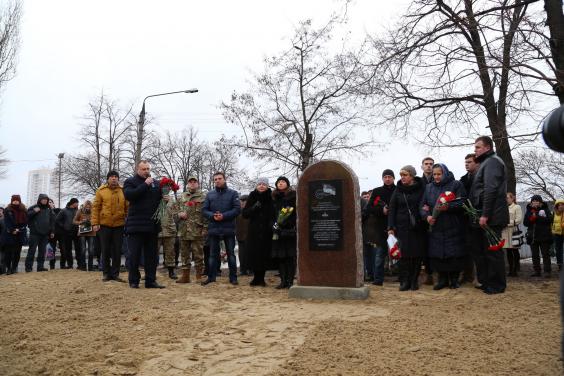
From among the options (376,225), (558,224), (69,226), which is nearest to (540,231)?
(558,224)

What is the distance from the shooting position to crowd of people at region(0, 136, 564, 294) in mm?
6703

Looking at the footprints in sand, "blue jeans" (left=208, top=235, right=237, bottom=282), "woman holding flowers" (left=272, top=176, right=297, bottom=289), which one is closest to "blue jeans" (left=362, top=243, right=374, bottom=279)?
"woman holding flowers" (left=272, top=176, right=297, bottom=289)

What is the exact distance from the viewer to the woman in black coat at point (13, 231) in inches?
431

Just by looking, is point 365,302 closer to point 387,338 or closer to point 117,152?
point 387,338

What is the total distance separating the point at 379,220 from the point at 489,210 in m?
2.23

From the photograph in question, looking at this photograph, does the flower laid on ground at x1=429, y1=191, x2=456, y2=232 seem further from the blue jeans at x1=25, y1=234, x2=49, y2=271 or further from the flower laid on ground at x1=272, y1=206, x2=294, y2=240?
the blue jeans at x1=25, y1=234, x2=49, y2=271

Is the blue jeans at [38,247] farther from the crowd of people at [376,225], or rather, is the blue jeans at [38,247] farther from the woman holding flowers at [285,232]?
the woman holding flowers at [285,232]

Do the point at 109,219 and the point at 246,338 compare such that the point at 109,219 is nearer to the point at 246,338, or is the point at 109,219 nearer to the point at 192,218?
the point at 192,218

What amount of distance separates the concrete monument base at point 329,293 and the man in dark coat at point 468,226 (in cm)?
179

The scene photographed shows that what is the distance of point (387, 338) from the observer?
14.4ft

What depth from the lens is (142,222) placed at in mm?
7547

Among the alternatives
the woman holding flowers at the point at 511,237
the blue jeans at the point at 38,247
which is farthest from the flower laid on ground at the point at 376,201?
the blue jeans at the point at 38,247

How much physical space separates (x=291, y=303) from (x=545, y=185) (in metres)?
43.5

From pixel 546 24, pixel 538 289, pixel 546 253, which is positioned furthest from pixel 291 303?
pixel 546 24
